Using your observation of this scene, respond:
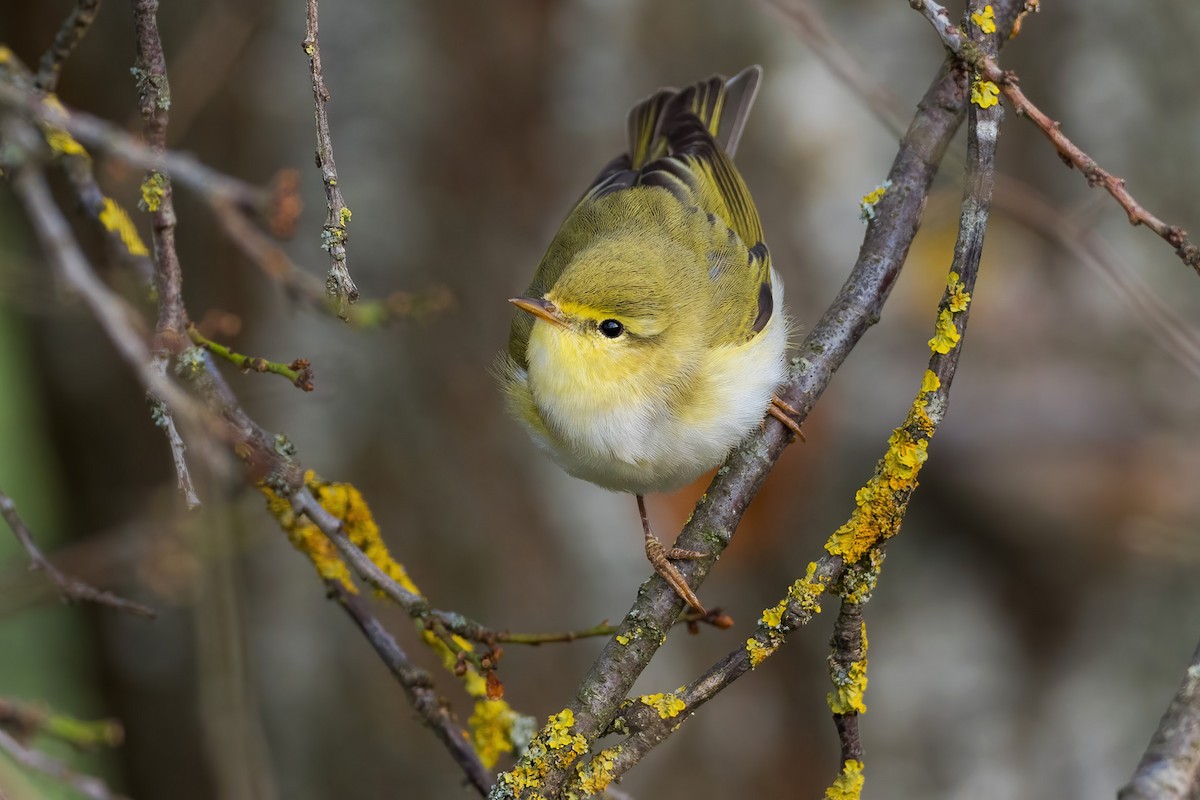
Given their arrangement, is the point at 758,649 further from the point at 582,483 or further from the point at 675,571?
the point at 582,483

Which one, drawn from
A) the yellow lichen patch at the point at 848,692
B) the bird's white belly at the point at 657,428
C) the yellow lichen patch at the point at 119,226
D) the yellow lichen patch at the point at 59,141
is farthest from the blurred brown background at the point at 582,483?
the yellow lichen patch at the point at 848,692

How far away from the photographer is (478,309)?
3885 mm

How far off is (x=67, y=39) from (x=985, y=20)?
1780mm

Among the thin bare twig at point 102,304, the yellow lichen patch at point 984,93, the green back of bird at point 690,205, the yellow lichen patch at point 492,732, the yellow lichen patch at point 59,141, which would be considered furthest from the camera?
the green back of bird at point 690,205

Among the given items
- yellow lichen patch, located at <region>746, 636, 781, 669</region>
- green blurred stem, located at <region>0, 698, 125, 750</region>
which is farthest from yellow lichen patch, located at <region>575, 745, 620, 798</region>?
green blurred stem, located at <region>0, 698, 125, 750</region>

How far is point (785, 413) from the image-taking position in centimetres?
239

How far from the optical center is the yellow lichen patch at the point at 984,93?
6.57ft

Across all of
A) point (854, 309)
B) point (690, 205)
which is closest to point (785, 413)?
point (854, 309)

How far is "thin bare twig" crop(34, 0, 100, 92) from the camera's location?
2041 millimetres

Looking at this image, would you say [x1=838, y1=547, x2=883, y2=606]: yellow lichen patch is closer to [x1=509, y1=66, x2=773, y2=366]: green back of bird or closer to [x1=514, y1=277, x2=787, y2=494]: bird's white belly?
[x1=514, y1=277, x2=787, y2=494]: bird's white belly

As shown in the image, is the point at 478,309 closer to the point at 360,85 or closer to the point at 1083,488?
the point at 360,85

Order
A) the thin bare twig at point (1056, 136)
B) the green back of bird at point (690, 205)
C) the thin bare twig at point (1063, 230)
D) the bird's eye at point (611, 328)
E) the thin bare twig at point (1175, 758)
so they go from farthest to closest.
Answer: the green back of bird at point (690, 205) < the bird's eye at point (611, 328) < the thin bare twig at point (1063, 230) < the thin bare twig at point (1056, 136) < the thin bare twig at point (1175, 758)

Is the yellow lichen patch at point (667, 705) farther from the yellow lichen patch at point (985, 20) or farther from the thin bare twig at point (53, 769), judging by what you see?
the yellow lichen patch at point (985, 20)

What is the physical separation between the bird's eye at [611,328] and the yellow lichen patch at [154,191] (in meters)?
1.10
